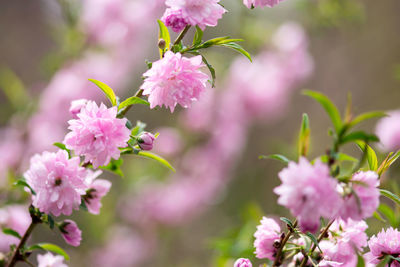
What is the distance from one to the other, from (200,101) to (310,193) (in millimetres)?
1442

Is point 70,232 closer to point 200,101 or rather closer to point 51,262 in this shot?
point 51,262

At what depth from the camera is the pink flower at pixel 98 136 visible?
0.57 m

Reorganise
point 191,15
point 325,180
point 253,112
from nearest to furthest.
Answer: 1. point 325,180
2. point 191,15
3. point 253,112

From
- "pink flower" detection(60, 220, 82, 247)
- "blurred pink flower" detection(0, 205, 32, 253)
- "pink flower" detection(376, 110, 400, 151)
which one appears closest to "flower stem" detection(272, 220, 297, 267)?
"pink flower" detection(60, 220, 82, 247)

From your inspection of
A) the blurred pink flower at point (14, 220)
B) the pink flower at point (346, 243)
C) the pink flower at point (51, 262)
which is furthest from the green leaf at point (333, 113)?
the blurred pink flower at point (14, 220)

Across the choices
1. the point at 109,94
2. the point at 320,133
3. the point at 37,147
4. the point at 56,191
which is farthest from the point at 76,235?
the point at 320,133

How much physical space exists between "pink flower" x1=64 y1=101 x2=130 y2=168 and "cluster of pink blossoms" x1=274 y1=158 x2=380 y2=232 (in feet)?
0.80

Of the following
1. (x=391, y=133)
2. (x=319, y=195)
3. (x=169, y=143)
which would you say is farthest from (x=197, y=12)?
(x=169, y=143)

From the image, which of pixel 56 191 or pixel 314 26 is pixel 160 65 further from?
pixel 314 26

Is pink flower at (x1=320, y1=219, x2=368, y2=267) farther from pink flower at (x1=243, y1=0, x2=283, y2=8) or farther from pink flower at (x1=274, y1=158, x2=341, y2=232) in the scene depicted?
pink flower at (x1=243, y1=0, x2=283, y2=8)

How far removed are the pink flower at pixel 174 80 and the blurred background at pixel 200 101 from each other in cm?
73

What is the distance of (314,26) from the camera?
2.00 metres

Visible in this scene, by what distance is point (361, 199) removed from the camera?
472 mm

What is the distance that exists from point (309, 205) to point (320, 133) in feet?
8.21
